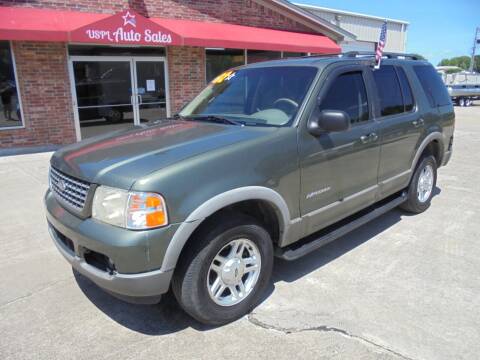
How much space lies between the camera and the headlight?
2439 mm

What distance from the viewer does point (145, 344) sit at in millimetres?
2781

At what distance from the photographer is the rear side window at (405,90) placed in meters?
4.66

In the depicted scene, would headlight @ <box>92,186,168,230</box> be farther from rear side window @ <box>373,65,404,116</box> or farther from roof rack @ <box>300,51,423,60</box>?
rear side window @ <box>373,65,404,116</box>

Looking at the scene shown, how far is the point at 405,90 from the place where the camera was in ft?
15.4

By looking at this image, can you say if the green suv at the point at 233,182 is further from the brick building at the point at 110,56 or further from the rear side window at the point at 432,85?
the brick building at the point at 110,56

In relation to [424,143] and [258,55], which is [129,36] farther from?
[424,143]

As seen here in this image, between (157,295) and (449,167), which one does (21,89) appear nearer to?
(157,295)

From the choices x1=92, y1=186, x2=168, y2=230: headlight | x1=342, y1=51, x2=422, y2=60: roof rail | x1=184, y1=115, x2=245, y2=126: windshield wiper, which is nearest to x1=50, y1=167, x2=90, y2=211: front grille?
x1=92, y1=186, x2=168, y2=230: headlight

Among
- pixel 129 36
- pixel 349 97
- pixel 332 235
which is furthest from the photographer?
pixel 129 36

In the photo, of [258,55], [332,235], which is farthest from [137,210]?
[258,55]

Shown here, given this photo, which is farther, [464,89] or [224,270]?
[464,89]

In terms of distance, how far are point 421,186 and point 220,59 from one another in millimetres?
9034

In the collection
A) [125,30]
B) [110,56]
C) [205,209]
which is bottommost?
[205,209]

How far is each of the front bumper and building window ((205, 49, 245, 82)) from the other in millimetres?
10569
